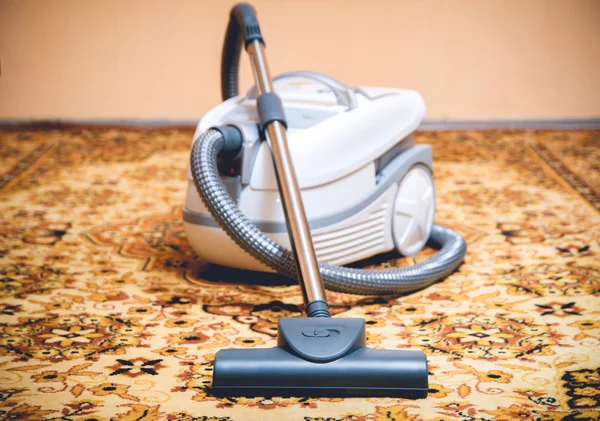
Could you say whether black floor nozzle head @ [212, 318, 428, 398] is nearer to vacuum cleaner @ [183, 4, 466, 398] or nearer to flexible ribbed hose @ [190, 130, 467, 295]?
vacuum cleaner @ [183, 4, 466, 398]

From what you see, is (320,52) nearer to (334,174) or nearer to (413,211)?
(413,211)

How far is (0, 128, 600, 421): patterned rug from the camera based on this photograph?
1044 millimetres

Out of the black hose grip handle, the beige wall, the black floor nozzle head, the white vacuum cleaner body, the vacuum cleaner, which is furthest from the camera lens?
the beige wall

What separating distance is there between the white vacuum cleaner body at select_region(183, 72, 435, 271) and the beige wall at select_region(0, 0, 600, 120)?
186 centimetres

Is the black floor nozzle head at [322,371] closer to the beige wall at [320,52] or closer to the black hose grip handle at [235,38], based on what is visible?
the black hose grip handle at [235,38]

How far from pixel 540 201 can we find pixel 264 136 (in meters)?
1.15

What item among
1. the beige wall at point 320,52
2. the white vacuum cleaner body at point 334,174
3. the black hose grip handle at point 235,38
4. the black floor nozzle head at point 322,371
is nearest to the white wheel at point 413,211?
the white vacuum cleaner body at point 334,174

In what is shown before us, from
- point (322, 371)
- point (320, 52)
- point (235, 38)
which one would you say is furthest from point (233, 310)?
point (320, 52)

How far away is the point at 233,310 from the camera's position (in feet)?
4.67

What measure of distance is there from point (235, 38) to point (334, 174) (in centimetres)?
47

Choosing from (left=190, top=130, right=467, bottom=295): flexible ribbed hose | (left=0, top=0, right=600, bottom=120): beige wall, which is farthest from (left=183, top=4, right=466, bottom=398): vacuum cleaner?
(left=0, top=0, right=600, bottom=120): beige wall

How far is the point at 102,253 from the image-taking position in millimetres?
1785

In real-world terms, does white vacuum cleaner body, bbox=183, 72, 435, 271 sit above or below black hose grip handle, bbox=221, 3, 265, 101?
below

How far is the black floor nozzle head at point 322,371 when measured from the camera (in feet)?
3.38
